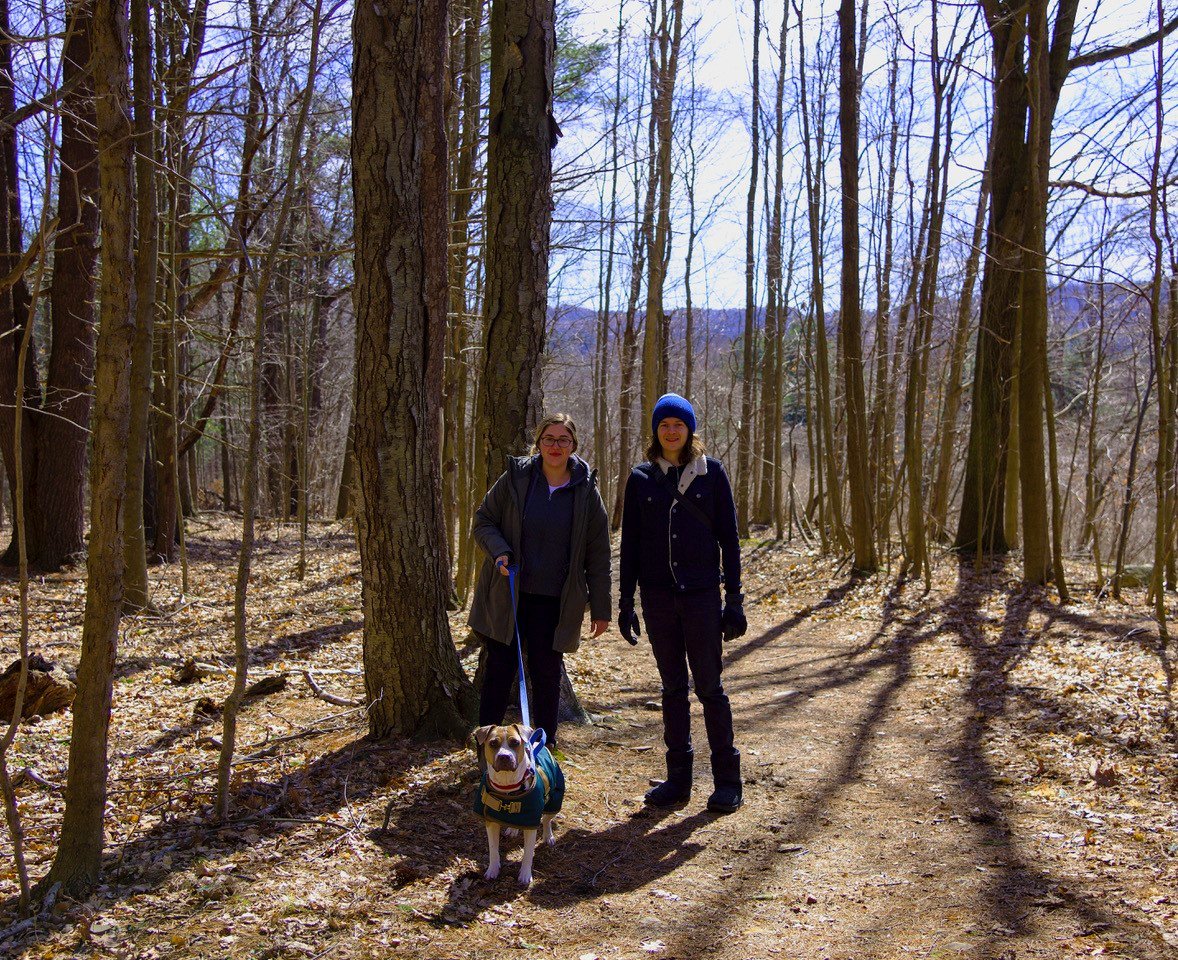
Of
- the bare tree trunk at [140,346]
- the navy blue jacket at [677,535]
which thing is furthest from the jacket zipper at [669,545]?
the bare tree trunk at [140,346]

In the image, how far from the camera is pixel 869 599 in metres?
11.6

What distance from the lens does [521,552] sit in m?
4.76

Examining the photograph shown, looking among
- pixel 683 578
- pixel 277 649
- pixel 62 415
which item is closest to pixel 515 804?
pixel 683 578

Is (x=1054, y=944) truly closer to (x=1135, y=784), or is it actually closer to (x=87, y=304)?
(x=1135, y=784)

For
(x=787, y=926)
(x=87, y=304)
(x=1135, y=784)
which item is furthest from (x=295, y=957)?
(x=87, y=304)

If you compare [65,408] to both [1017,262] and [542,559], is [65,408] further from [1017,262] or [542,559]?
[1017,262]

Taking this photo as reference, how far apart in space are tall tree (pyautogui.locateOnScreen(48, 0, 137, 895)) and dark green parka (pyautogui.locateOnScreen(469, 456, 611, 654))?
Result: 1791 mm

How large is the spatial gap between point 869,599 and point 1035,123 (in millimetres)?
5824

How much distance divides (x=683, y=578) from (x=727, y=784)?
3.91 ft

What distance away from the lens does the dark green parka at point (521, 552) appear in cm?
471

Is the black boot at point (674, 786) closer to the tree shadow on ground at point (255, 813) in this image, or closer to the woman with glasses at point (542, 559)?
the woman with glasses at point (542, 559)

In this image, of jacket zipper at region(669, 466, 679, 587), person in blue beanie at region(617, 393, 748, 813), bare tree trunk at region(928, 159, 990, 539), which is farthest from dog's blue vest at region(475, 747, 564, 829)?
bare tree trunk at region(928, 159, 990, 539)

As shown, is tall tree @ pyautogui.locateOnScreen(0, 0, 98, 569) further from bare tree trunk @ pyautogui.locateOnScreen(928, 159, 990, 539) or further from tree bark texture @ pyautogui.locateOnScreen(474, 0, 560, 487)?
bare tree trunk @ pyautogui.locateOnScreen(928, 159, 990, 539)

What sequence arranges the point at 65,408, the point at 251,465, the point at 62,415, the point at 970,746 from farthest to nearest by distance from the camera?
the point at 65,408, the point at 62,415, the point at 970,746, the point at 251,465
